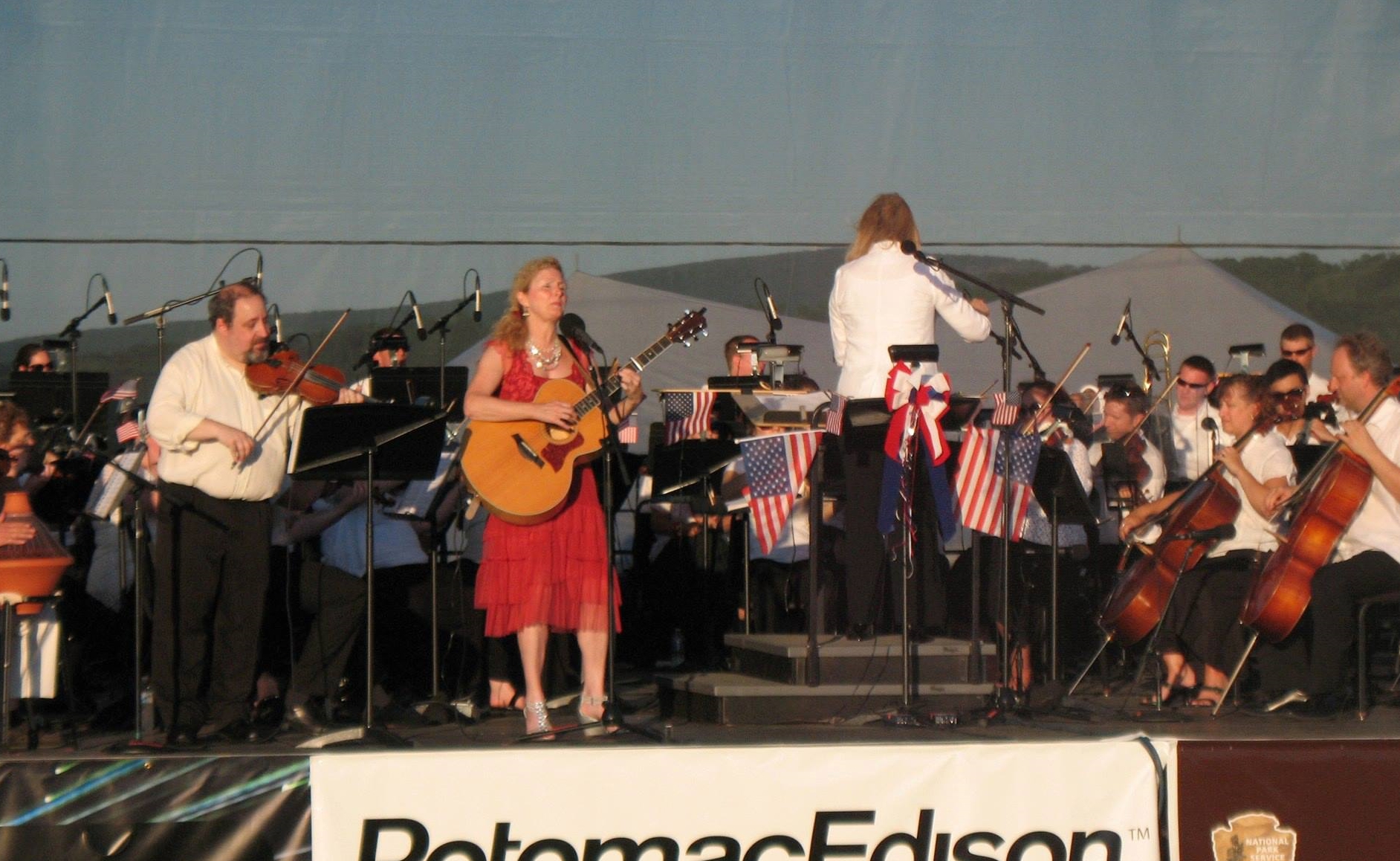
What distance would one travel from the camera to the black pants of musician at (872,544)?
6922 mm

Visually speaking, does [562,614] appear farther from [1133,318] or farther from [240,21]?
[240,21]

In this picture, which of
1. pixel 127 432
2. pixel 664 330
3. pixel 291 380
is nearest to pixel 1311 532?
pixel 291 380

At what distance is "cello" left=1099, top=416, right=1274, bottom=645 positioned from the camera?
7.36 m

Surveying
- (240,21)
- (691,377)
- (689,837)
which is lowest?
(689,837)

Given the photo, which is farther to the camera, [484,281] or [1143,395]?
[484,281]

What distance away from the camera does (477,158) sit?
12.3 meters

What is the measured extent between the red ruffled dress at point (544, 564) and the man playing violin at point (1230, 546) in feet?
8.80

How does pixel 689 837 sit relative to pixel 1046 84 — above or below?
below

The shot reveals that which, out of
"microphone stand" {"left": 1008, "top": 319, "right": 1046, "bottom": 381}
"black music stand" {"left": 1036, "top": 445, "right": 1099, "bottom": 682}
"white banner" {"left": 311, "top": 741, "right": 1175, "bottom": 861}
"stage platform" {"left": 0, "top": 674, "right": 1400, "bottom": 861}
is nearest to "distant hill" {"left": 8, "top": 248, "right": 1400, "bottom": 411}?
"microphone stand" {"left": 1008, "top": 319, "right": 1046, "bottom": 381}

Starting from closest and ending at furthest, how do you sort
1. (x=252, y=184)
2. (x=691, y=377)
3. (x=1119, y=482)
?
(x=1119, y=482)
(x=691, y=377)
(x=252, y=184)

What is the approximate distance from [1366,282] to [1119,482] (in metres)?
5.68

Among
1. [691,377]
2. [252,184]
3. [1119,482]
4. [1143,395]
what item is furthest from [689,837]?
[252,184]

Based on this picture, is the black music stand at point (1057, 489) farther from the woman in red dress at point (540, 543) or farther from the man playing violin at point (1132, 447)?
the woman in red dress at point (540, 543)

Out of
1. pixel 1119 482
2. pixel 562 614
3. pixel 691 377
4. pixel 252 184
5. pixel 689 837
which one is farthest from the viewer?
pixel 252 184
